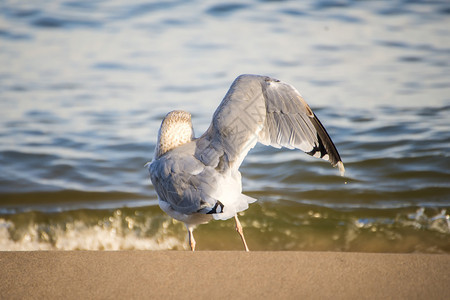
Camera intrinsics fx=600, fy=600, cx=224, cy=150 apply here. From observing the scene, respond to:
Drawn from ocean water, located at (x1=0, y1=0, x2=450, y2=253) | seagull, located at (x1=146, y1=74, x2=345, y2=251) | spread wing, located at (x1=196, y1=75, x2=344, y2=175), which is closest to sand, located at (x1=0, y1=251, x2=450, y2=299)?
seagull, located at (x1=146, y1=74, x2=345, y2=251)

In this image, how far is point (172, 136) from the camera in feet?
13.7

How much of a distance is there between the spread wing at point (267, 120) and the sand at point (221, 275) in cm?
82

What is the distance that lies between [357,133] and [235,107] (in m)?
3.66

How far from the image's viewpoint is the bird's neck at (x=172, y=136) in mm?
4145

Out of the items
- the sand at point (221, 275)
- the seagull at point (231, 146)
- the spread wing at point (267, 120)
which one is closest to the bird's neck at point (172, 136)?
the seagull at point (231, 146)

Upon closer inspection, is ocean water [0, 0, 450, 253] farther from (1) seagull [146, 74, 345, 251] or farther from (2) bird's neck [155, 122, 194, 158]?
(1) seagull [146, 74, 345, 251]

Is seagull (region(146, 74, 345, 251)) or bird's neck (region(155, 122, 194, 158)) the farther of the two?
bird's neck (region(155, 122, 194, 158))

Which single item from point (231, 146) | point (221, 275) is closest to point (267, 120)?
point (231, 146)

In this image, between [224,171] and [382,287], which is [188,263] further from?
[382,287]

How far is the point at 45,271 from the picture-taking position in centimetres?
311

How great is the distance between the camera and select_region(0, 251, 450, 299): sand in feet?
9.27

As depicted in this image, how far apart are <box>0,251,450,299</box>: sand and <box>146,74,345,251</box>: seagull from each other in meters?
0.40

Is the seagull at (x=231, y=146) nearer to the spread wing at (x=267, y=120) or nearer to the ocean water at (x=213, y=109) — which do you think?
the spread wing at (x=267, y=120)

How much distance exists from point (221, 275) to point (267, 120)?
1237mm
